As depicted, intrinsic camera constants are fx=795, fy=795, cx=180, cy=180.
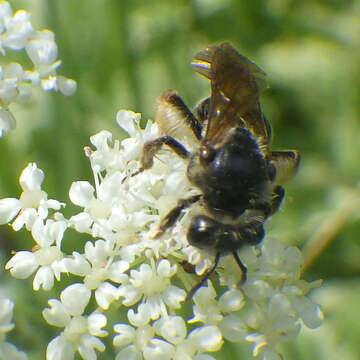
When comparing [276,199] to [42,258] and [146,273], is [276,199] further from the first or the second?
[42,258]

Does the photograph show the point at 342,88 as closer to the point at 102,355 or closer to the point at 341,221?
the point at 341,221

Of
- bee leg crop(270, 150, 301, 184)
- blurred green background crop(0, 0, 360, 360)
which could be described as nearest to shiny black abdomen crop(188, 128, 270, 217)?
bee leg crop(270, 150, 301, 184)

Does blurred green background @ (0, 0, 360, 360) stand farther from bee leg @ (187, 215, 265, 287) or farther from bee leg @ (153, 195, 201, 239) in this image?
bee leg @ (187, 215, 265, 287)

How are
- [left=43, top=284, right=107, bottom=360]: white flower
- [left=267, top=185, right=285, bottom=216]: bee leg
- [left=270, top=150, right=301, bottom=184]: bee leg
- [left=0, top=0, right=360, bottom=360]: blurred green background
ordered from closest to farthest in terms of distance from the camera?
[left=43, top=284, right=107, bottom=360]: white flower < [left=267, top=185, right=285, bottom=216]: bee leg < [left=270, top=150, right=301, bottom=184]: bee leg < [left=0, top=0, right=360, bottom=360]: blurred green background

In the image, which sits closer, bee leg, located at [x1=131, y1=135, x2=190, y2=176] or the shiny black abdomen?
the shiny black abdomen

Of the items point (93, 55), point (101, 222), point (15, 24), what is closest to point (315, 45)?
point (93, 55)

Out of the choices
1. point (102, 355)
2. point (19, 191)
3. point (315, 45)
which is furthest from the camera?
point (315, 45)

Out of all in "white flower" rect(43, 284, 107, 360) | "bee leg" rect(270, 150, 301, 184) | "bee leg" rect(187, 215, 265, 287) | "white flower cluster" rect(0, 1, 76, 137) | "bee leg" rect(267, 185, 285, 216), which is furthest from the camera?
"white flower cluster" rect(0, 1, 76, 137)

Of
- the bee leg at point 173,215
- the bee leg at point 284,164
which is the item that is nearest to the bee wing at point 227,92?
the bee leg at point 173,215
